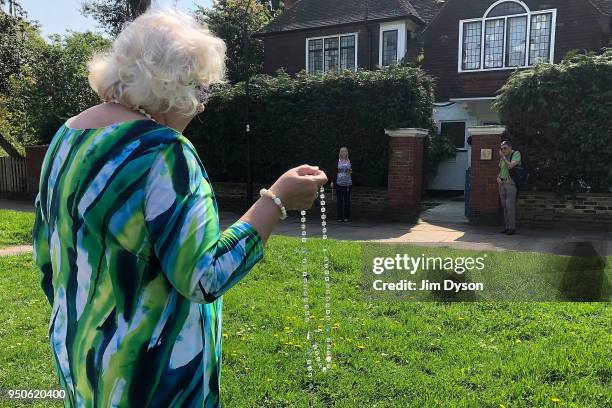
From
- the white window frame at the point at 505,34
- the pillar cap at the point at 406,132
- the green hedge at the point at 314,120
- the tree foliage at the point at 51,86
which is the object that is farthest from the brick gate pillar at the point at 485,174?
the tree foliage at the point at 51,86

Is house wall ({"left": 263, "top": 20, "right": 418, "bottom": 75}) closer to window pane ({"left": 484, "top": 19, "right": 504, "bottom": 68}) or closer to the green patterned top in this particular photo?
window pane ({"left": 484, "top": 19, "right": 504, "bottom": 68})

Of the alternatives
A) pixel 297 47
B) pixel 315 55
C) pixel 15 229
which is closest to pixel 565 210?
pixel 15 229

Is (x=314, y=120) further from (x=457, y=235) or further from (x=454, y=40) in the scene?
(x=454, y=40)

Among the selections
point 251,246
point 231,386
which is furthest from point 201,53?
point 231,386

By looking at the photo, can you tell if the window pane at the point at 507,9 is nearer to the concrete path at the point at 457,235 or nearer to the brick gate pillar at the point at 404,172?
the brick gate pillar at the point at 404,172

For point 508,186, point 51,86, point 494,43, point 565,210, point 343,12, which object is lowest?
point 565,210

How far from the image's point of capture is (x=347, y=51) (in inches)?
828

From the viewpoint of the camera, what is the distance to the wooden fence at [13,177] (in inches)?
715

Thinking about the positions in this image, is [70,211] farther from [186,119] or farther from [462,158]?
[462,158]

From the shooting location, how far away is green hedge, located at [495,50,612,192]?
407 inches

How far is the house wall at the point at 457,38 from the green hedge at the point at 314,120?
6.19m

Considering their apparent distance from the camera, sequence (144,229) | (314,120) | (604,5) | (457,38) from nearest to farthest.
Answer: (144,229) → (314,120) → (604,5) → (457,38)

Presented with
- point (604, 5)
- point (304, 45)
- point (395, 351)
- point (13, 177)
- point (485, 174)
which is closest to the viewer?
point (395, 351)

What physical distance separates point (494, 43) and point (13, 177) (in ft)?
54.9
